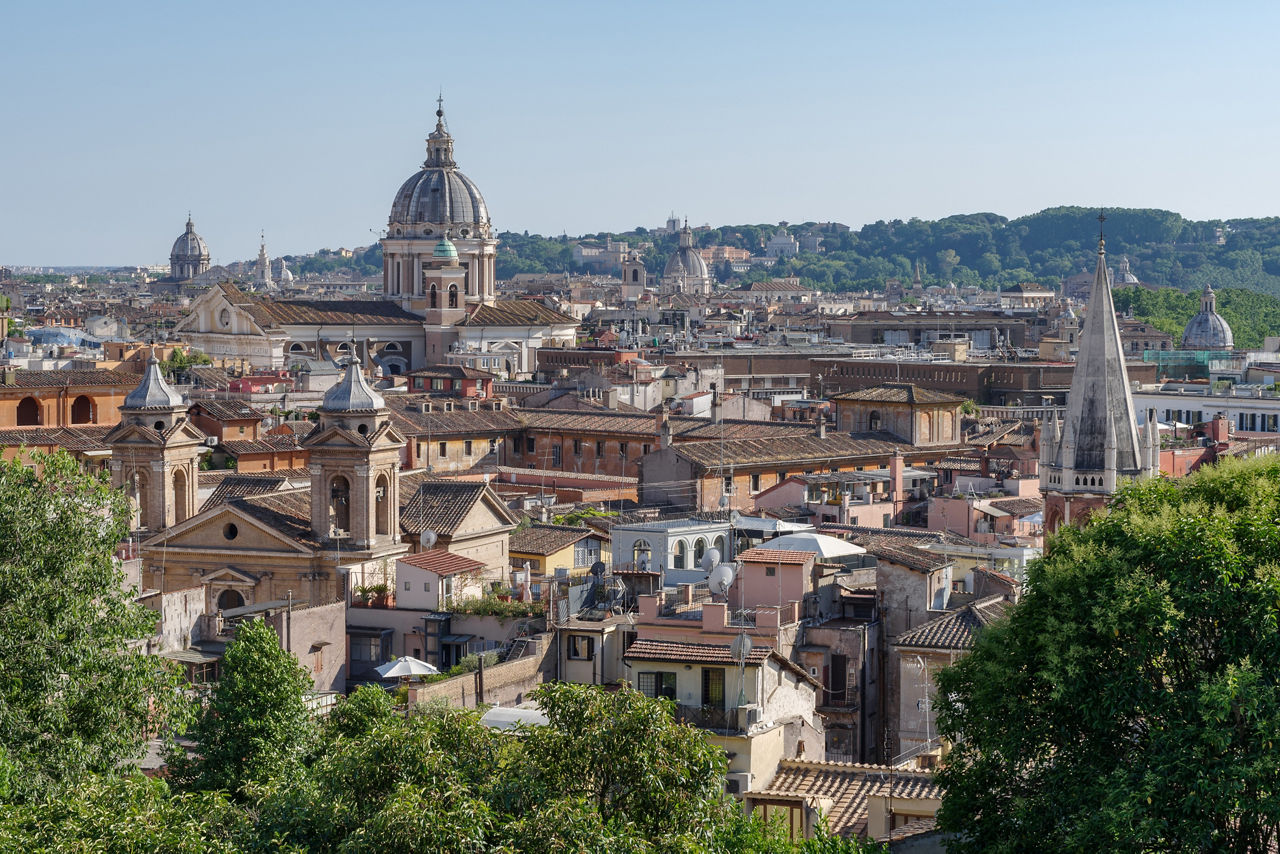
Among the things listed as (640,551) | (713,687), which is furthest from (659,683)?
(640,551)

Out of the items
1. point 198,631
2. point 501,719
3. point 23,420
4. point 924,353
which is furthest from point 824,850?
point 924,353

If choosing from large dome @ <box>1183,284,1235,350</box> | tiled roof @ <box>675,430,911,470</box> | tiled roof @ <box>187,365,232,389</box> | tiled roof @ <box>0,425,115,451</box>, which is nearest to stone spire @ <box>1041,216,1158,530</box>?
tiled roof @ <box>675,430,911,470</box>

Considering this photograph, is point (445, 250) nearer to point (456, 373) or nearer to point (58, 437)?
point (456, 373)

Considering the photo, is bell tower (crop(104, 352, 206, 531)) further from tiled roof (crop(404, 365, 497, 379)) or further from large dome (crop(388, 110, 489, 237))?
large dome (crop(388, 110, 489, 237))

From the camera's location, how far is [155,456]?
30.4 meters

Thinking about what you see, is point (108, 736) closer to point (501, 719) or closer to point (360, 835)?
point (501, 719)

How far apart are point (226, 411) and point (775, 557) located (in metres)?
24.5

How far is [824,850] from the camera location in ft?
50.8

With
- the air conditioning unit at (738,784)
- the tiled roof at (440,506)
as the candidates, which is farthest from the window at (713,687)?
the tiled roof at (440,506)

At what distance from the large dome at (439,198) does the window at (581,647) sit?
239 feet

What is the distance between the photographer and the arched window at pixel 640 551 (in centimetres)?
2875

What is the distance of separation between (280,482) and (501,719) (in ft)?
41.6

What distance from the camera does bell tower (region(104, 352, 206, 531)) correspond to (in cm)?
3042

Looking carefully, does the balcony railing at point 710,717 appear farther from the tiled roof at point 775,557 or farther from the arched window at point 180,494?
the arched window at point 180,494
